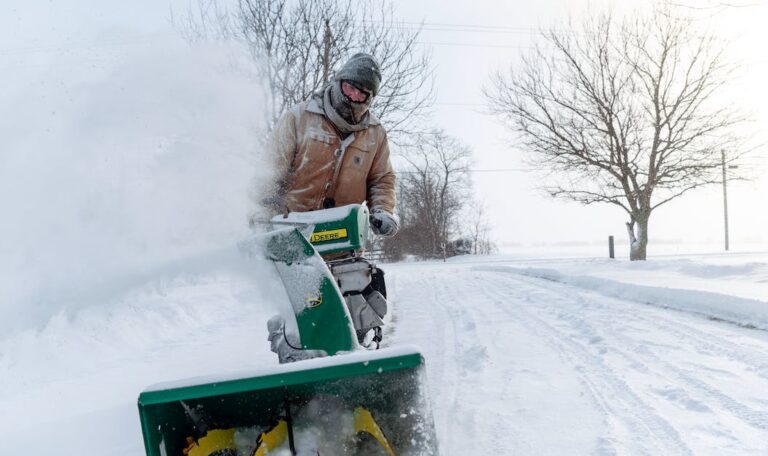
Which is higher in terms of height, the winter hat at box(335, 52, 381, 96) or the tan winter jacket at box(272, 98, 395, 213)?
the winter hat at box(335, 52, 381, 96)

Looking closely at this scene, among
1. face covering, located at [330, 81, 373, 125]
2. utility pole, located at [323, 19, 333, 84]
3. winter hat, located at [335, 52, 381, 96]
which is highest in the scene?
utility pole, located at [323, 19, 333, 84]

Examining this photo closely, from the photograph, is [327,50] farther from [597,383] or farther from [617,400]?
[617,400]

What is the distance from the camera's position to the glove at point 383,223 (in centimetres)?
293

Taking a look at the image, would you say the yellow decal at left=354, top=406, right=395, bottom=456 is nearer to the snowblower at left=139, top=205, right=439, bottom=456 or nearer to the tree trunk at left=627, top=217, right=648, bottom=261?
the snowblower at left=139, top=205, right=439, bottom=456

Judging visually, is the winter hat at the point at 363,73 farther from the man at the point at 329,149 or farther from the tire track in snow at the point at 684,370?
the tire track in snow at the point at 684,370

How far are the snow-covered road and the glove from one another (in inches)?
42.2

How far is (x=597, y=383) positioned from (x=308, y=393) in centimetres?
231

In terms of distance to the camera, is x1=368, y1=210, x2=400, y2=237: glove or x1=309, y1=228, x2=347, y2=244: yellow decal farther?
x1=368, y1=210, x2=400, y2=237: glove

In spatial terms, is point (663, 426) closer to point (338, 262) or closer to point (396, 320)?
point (338, 262)

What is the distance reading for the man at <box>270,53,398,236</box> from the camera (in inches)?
118

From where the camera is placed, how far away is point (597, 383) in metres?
Answer: 3.31

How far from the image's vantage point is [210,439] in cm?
158

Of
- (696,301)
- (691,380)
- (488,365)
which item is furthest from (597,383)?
(696,301)

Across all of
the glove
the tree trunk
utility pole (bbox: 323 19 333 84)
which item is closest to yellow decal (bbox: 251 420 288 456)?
the glove
